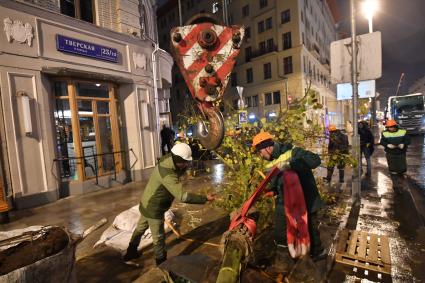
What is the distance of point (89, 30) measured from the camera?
28.3 feet

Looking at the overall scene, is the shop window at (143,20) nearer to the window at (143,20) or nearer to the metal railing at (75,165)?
the window at (143,20)

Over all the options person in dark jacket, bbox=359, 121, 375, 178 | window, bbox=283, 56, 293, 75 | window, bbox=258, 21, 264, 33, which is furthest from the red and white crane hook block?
window, bbox=258, 21, 264, 33

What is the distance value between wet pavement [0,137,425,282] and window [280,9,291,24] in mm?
26928

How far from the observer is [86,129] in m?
8.95

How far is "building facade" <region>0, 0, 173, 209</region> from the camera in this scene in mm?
6965

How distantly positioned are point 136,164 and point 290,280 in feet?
26.5

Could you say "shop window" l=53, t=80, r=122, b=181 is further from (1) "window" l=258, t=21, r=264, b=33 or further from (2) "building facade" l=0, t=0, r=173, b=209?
(1) "window" l=258, t=21, r=264, b=33

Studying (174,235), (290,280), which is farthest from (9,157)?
(290,280)

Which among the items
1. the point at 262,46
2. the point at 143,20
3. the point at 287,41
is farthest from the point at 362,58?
the point at 262,46

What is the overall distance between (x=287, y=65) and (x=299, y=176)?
3039 cm

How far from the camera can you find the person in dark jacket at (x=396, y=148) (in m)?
6.69

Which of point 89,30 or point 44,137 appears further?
point 89,30

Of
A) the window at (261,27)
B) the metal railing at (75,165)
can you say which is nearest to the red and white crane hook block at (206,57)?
the metal railing at (75,165)

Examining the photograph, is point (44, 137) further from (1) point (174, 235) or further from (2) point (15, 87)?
(1) point (174, 235)
